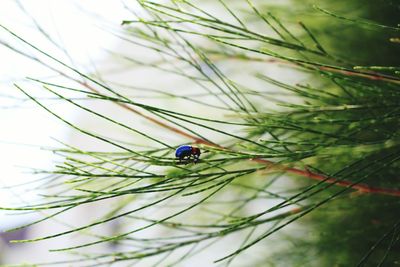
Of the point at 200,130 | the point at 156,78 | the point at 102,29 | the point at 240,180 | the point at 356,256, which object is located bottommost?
the point at 356,256

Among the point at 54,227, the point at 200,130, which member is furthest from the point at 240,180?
the point at 54,227

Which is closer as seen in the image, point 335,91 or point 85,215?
point 335,91

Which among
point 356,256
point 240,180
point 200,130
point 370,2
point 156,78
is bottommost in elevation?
point 356,256

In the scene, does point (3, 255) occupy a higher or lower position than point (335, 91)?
higher

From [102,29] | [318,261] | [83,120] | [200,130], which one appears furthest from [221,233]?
[83,120]

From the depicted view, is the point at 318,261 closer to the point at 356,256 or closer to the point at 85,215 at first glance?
the point at 356,256

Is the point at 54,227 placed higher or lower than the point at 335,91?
higher

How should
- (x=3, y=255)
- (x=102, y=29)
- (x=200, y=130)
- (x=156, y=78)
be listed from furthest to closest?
(x=3, y=255), (x=156, y=78), (x=200, y=130), (x=102, y=29)

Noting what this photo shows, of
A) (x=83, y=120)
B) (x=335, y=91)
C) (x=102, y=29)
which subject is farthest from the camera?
(x=83, y=120)

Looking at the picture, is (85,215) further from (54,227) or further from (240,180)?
(240,180)
